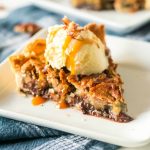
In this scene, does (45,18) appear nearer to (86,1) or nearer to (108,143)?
(86,1)

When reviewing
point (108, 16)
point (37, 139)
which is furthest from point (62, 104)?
point (108, 16)

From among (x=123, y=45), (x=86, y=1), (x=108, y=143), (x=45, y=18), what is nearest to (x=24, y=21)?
(x=45, y=18)

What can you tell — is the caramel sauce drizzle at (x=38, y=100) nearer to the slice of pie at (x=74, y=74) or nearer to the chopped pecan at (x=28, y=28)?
the slice of pie at (x=74, y=74)

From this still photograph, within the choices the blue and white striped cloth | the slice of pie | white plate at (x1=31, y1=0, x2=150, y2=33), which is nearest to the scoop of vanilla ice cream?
the slice of pie

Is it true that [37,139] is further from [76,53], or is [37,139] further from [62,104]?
[76,53]

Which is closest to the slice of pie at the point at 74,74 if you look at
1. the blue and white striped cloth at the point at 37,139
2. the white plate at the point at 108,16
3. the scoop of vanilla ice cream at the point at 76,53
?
the scoop of vanilla ice cream at the point at 76,53

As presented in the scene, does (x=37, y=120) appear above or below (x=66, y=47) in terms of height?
below

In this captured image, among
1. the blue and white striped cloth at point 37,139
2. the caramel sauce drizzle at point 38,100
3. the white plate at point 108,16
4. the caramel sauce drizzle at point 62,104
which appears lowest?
the blue and white striped cloth at point 37,139
